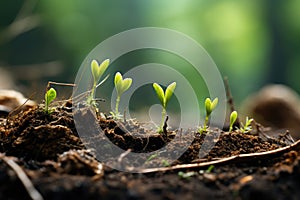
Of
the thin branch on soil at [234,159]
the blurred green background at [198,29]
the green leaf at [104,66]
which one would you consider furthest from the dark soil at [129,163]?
the blurred green background at [198,29]

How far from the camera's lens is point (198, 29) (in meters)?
8.88

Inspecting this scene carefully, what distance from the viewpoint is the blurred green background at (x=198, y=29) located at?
8.01 m

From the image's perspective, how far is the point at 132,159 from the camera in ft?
3.00

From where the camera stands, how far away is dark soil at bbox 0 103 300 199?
2.46 feet

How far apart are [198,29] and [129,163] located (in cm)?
822

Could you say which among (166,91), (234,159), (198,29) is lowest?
(234,159)

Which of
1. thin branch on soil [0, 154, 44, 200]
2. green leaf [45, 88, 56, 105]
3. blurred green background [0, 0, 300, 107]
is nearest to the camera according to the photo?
thin branch on soil [0, 154, 44, 200]

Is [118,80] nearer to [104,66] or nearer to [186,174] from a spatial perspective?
[104,66]

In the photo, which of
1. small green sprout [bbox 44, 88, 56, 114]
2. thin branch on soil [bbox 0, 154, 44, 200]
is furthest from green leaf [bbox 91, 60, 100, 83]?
thin branch on soil [bbox 0, 154, 44, 200]

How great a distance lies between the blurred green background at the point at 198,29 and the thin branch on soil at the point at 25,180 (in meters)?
7.13

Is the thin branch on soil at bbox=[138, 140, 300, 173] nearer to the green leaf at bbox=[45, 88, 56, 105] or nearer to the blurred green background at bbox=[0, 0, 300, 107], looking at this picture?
the green leaf at bbox=[45, 88, 56, 105]

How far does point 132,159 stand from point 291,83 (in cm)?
842

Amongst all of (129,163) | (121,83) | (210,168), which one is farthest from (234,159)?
(121,83)

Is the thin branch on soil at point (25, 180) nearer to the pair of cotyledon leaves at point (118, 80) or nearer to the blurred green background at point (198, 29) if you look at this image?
the pair of cotyledon leaves at point (118, 80)
